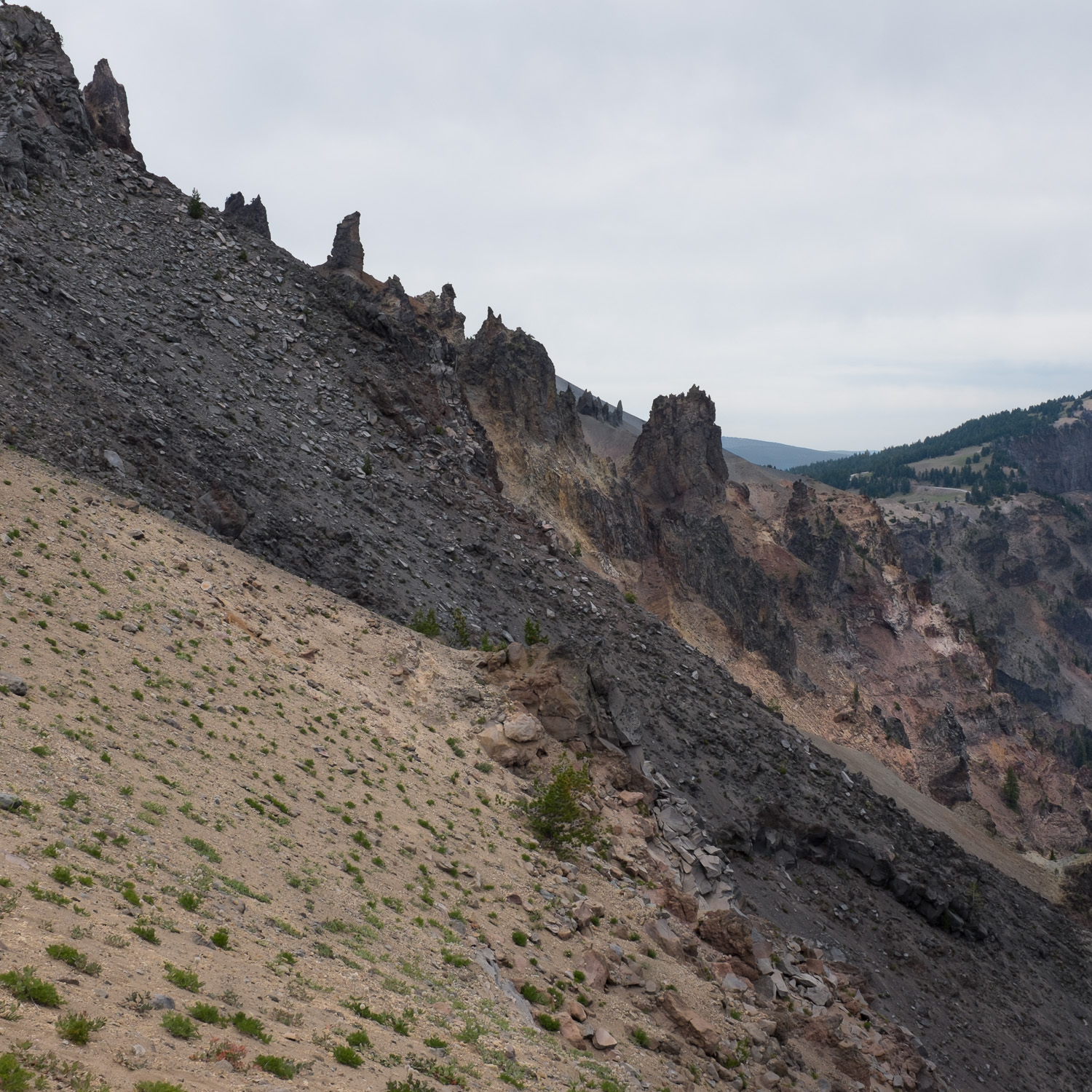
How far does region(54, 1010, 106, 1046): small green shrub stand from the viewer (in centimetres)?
895

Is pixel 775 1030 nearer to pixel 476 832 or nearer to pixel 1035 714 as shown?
pixel 476 832

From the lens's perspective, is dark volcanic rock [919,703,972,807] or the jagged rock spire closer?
the jagged rock spire

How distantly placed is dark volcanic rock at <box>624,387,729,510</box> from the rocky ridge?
51221mm

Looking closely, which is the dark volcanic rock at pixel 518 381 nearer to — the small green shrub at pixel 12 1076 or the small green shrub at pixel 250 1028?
the small green shrub at pixel 250 1028

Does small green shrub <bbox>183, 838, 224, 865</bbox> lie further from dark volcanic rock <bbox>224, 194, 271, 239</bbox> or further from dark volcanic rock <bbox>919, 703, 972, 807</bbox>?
dark volcanic rock <bbox>919, 703, 972, 807</bbox>

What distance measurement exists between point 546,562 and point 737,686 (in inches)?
536

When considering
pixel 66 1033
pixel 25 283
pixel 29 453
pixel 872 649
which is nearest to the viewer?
pixel 66 1033

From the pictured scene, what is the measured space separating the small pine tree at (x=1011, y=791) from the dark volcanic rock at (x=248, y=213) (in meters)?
90.2

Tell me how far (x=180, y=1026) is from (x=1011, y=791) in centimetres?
9570

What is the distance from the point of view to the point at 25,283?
36.7 meters

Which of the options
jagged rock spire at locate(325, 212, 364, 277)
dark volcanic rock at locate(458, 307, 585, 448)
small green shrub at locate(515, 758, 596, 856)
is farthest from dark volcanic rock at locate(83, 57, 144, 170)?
small green shrub at locate(515, 758, 596, 856)

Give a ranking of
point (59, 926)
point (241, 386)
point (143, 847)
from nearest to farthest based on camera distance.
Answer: point (59, 926), point (143, 847), point (241, 386)

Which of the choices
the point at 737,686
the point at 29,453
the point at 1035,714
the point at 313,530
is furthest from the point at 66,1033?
the point at 1035,714

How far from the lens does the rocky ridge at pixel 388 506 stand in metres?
34.7
